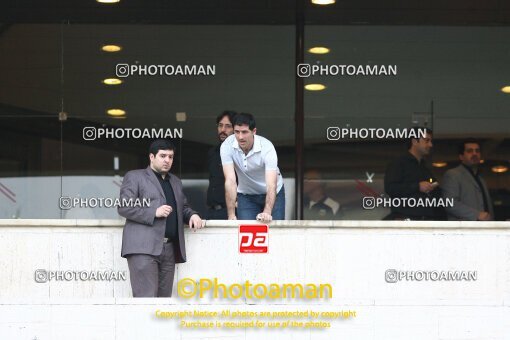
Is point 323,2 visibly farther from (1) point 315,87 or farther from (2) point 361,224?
(2) point 361,224

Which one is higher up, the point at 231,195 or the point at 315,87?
the point at 315,87

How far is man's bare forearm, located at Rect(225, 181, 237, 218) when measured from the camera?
471 inches

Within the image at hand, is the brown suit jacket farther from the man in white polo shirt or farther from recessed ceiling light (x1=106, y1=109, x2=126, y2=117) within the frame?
recessed ceiling light (x1=106, y1=109, x2=126, y2=117)

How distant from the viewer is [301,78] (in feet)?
44.8

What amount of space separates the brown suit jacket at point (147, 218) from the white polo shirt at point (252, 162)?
0.57 meters

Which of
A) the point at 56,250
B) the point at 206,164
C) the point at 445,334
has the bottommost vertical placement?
the point at 445,334

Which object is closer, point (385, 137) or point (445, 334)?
point (445, 334)

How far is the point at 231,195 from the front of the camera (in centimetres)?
1200

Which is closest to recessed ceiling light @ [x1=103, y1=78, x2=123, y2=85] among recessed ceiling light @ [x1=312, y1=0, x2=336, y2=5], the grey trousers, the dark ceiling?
the dark ceiling

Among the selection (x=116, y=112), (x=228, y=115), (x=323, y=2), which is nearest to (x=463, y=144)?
(x=323, y=2)

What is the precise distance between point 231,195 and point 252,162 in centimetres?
37

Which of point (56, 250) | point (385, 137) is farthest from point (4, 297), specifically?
point (385, 137)

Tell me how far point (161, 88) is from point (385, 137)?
245 centimetres

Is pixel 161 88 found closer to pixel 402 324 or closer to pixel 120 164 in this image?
pixel 120 164
